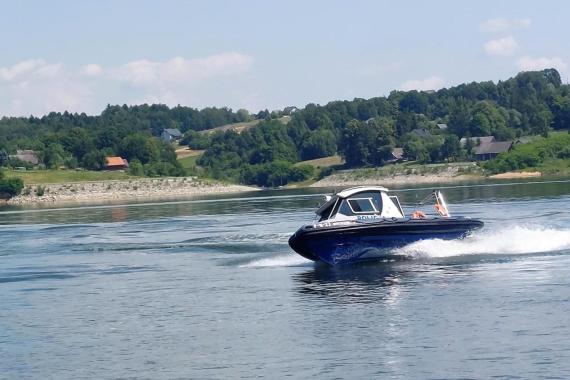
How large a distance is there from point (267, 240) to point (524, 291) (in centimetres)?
2468

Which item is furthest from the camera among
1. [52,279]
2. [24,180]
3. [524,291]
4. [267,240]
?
[24,180]

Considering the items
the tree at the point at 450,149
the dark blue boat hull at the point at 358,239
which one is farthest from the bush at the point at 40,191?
the dark blue boat hull at the point at 358,239

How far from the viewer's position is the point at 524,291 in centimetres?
3481

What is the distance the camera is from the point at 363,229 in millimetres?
42406

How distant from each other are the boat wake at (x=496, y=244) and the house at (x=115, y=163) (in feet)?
484

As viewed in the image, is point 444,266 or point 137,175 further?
point 137,175

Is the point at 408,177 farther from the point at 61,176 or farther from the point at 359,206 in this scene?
the point at 359,206

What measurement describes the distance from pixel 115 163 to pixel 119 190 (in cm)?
2786

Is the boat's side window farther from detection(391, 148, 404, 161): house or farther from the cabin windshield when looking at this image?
detection(391, 148, 404, 161): house

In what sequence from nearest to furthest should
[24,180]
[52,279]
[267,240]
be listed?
[52,279] → [267,240] → [24,180]

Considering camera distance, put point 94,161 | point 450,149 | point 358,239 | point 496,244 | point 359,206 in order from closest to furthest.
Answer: point 358,239 < point 359,206 < point 496,244 < point 450,149 < point 94,161

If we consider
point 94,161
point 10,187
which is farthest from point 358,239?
point 94,161

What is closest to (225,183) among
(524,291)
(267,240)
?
(267,240)

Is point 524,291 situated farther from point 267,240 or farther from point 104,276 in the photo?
point 267,240
